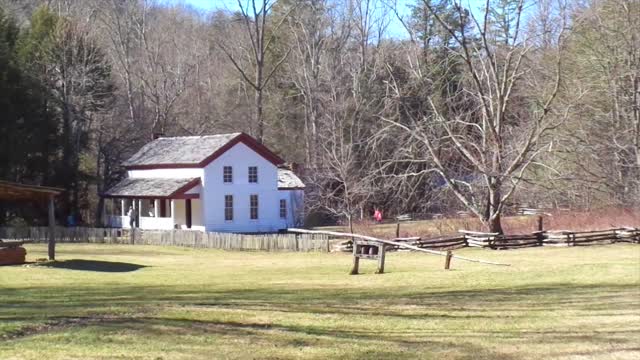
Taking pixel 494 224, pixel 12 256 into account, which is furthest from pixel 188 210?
pixel 12 256

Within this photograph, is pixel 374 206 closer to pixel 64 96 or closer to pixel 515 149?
pixel 515 149

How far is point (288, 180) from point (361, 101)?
808 cm

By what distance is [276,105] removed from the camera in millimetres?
71438

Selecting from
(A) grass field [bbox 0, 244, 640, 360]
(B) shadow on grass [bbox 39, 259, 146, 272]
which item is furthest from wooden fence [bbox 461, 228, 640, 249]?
(B) shadow on grass [bbox 39, 259, 146, 272]

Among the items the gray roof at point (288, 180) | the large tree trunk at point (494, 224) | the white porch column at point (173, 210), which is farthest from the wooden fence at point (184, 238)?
the gray roof at point (288, 180)

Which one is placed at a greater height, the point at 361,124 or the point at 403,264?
the point at 361,124

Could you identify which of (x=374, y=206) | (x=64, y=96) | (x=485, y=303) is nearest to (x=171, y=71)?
(x=64, y=96)

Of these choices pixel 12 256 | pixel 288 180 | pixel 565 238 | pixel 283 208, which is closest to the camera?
pixel 12 256

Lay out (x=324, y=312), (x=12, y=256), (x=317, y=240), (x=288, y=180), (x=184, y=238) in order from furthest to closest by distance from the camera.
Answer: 1. (x=288, y=180)
2. (x=184, y=238)
3. (x=317, y=240)
4. (x=12, y=256)
5. (x=324, y=312)

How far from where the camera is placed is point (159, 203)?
57.0 metres

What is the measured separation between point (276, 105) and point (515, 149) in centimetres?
3172

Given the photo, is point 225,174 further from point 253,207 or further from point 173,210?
point 173,210

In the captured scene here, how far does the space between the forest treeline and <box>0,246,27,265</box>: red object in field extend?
64.4 feet

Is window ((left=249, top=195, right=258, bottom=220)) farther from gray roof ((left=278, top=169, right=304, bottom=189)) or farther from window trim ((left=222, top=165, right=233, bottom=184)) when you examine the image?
gray roof ((left=278, top=169, right=304, bottom=189))
